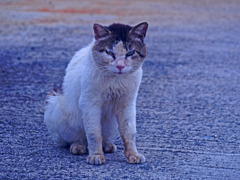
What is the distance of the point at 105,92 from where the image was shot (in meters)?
4.40

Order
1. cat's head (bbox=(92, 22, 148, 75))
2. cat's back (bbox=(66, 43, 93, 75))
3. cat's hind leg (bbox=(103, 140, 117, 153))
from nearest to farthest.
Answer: cat's head (bbox=(92, 22, 148, 75)) → cat's back (bbox=(66, 43, 93, 75)) → cat's hind leg (bbox=(103, 140, 117, 153))

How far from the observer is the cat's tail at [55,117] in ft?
15.5

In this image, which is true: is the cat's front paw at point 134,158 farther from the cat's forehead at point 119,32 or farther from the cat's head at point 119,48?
the cat's forehead at point 119,32

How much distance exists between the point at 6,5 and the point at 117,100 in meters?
13.6

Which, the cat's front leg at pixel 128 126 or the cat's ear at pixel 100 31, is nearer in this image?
the cat's ear at pixel 100 31

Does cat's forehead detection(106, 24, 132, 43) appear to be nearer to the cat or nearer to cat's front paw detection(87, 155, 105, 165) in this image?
the cat

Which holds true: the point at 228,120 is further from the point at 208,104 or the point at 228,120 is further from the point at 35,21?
the point at 35,21

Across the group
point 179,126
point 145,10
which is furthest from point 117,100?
point 145,10

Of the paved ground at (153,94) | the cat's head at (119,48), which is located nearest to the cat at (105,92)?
the cat's head at (119,48)

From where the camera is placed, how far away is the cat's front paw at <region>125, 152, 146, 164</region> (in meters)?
4.41

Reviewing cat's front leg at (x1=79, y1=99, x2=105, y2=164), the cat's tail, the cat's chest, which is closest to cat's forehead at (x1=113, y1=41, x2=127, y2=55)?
the cat's chest

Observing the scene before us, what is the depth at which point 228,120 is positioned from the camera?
591 centimetres

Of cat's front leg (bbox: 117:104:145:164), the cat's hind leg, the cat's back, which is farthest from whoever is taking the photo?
the cat's hind leg

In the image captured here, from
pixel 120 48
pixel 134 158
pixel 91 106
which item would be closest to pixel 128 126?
pixel 134 158
